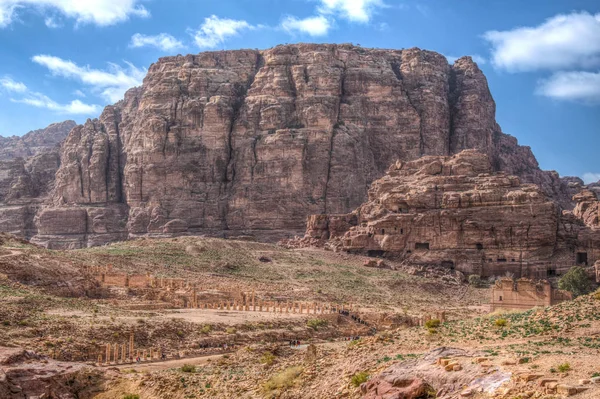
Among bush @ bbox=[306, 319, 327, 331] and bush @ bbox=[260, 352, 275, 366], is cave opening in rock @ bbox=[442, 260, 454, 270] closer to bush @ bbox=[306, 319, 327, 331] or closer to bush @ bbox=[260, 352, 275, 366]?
bush @ bbox=[306, 319, 327, 331]

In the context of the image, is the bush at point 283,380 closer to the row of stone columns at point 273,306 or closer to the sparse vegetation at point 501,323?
the sparse vegetation at point 501,323

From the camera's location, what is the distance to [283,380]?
2661 centimetres

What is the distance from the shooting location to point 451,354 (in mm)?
23766

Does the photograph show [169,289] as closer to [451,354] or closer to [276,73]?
[451,354]

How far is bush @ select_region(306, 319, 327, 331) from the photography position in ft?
176

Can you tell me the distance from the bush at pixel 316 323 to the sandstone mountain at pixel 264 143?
252ft

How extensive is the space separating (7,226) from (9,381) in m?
137

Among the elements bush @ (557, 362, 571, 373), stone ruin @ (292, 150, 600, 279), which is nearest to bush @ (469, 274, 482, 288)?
stone ruin @ (292, 150, 600, 279)

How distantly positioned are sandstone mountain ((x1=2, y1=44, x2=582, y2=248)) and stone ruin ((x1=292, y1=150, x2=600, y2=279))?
108 feet

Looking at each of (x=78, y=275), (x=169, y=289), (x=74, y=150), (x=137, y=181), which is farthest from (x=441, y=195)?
(x=74, y=150)

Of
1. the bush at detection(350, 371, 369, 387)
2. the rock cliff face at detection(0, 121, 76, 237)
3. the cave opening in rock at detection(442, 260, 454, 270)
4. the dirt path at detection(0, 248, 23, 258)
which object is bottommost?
the bush at detection(350, 371, 369, 387)

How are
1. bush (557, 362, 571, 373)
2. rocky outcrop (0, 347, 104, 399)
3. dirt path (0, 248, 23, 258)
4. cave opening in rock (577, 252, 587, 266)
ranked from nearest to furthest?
1. bush (557, 362, 571, 373)
2. rocky outcrop (0, 347, 104, 399)
3. dirt path (0, 248, 23, 258)
4. cave opening in rock (577, 252, 587, 266)

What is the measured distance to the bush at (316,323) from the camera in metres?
53.8

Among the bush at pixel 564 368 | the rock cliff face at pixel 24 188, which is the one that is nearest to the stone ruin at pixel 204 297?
the bush at pixel 564 368
